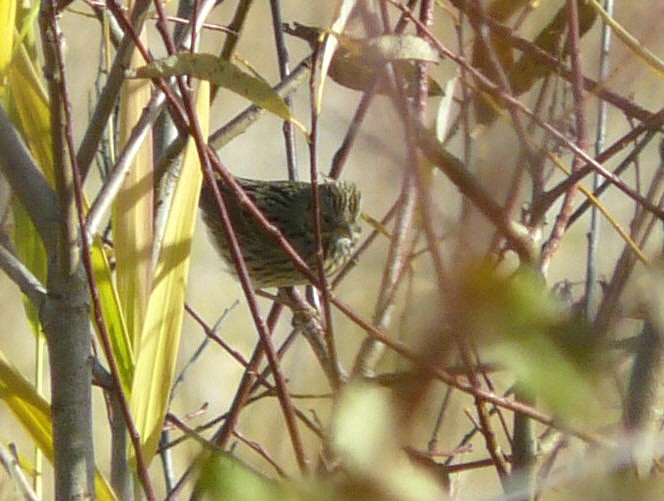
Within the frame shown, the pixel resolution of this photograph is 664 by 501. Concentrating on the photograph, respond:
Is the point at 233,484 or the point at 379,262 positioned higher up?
the point at 379,262

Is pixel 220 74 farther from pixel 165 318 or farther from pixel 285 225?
pixel 285 225

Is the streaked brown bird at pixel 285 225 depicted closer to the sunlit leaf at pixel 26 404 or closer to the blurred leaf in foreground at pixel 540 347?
the sunlit leaf at pixel 26 404

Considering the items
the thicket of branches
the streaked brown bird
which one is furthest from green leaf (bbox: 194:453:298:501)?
the streaked brown bird

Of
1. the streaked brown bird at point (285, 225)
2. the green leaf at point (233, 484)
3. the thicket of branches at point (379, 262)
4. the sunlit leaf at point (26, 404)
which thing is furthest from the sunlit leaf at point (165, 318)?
the streaked brown bird at point (285, 225)

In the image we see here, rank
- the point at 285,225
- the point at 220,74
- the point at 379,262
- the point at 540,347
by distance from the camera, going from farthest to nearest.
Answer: the point at 285,225 → the point at 220,74 → the point at 379,262 → the point at 540,347

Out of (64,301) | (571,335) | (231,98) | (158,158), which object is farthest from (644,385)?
(231,98)

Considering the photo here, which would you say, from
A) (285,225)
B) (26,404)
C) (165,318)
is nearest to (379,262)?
(165,318)

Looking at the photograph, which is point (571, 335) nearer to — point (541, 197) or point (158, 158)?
point (541, 197)
